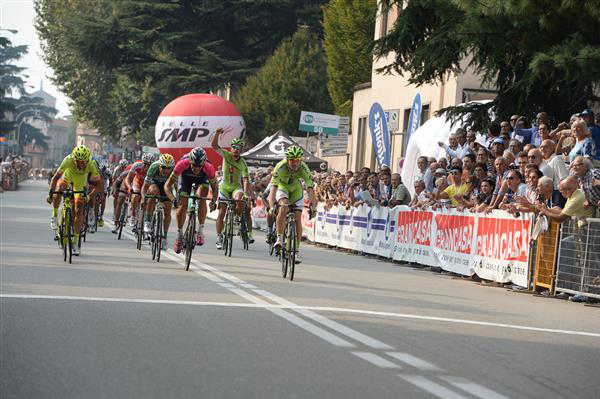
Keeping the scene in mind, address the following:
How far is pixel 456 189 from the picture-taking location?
22125mm

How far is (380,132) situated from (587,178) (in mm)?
17631

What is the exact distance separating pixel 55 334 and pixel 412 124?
77.5 feet

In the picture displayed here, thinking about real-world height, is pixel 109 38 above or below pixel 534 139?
above

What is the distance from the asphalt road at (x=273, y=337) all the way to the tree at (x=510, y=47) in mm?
5076

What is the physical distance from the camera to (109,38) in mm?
59781

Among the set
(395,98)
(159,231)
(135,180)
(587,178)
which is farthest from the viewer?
(395,98)

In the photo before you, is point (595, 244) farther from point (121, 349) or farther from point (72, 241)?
point (121, 349)

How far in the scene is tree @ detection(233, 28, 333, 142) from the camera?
6150 cm

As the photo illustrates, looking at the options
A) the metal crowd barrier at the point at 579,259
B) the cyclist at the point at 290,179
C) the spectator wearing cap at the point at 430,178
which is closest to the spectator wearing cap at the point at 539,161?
the metal crowd barrier at the point at 579,259

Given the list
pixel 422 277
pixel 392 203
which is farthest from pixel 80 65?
pixel 422 277

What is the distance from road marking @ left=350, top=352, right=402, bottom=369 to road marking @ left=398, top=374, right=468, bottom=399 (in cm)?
41

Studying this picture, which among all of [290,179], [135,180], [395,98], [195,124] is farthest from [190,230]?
[195,124]

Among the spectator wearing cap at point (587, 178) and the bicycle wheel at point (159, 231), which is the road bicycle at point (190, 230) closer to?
the bicycle wheel at point (159, 231)

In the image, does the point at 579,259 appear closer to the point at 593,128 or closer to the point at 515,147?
the point at 593,128
